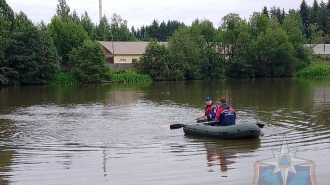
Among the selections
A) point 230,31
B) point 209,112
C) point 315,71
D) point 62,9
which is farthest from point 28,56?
point 315,71

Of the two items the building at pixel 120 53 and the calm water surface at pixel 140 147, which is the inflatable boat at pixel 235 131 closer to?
the calm water surface at pixel 140 147

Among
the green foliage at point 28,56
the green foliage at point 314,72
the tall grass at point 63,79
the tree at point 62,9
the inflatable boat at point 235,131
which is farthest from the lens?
the tree at point 62,9

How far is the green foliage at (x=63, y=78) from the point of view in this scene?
5906cm

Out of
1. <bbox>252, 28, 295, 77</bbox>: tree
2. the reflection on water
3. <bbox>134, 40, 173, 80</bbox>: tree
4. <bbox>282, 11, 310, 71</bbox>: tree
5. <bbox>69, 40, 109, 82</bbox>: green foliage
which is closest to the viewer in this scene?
the reflection on water

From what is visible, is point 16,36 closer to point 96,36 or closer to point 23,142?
point 96,36

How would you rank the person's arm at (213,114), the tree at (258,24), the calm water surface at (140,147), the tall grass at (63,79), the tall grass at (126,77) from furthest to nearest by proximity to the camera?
1. the tree at (258,24)
2. the tall grass at (126,77)
3. the tall grass at (63,79)
4. the person's arm at (213,114)
5. the calm water surface at (140,147)

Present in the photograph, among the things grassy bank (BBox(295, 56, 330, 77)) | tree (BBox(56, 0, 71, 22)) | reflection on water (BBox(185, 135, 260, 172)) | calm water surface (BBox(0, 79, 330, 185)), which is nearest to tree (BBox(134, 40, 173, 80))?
grassy bank (BBox(295, 56, 330, 77))

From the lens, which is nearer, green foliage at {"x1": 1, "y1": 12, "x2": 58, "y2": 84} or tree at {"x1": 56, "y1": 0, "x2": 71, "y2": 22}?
green foliage at {"x1": 1, "y1": 12, "x2": 58, "y2": 84}

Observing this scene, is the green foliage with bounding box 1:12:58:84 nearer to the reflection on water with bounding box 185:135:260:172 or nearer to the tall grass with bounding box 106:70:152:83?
the tall grass with bounding box 106:70:152:83

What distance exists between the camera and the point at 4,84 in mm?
55219

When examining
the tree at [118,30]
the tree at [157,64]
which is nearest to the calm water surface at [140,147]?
the tree at [157,64]

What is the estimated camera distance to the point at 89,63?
194 feet

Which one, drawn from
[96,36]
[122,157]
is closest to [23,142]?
[122,157]

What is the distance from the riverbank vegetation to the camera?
56.6 m
